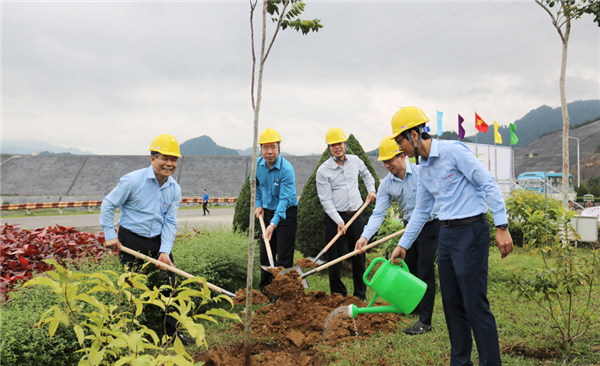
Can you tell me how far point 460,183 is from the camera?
9.34ft

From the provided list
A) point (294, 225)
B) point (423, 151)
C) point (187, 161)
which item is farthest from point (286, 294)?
point (187, 161)

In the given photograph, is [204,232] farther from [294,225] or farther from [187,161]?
[187,161]

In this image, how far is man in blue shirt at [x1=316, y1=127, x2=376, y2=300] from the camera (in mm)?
4945

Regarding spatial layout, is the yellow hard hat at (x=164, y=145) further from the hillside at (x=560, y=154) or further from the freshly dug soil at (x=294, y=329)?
the hillside at (x=560, y=154)

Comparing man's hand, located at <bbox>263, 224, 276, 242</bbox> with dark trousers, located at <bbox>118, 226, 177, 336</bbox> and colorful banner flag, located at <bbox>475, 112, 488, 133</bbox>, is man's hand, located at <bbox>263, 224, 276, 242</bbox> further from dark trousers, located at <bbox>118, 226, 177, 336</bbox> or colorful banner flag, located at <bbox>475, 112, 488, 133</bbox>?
colorful banner flag, located at <bbox>475, 112, 488, 133</bbox>

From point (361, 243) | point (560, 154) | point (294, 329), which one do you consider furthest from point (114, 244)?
point (560, 154)

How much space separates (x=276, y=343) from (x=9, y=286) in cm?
241

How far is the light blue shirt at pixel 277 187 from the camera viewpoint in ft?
15.8

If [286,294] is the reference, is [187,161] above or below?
above

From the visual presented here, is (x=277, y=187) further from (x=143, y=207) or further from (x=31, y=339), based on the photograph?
(x=31, y=339)

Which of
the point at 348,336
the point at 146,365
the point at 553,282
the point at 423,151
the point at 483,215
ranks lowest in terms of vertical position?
the point at 348,336

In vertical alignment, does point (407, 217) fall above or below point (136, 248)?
above

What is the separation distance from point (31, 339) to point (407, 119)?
9.23 ft

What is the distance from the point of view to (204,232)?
655 centimetres
